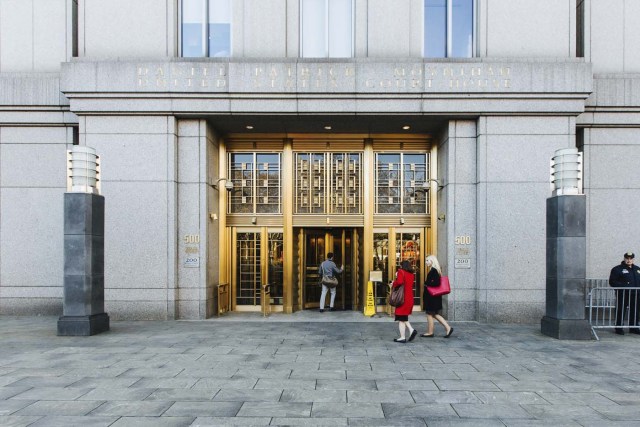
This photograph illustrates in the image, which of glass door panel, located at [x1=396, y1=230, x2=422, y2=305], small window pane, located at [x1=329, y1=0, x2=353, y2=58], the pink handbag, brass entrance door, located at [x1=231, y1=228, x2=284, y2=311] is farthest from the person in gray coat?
small window pane, located at [x1=329, y1=0, x2=353, y2=58]

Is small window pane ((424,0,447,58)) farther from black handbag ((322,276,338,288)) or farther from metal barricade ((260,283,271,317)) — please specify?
metal barricade ((260,283,271,317))

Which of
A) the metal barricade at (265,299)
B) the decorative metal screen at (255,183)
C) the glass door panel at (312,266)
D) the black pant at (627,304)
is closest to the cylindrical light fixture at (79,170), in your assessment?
the decorative metal screen at (255,183)

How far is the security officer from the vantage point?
31.2ft

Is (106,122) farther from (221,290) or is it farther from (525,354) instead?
(525,354)

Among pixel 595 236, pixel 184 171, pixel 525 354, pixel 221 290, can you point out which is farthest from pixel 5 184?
pixel 595 236

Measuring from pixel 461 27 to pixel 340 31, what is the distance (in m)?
3.37

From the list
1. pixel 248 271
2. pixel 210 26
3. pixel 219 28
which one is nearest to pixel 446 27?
pixel 219 28

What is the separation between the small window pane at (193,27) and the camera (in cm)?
1162

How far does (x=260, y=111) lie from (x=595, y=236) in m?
10.0

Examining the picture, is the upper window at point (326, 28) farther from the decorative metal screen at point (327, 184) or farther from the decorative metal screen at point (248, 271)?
the decorative metal screen at point (248, 271)

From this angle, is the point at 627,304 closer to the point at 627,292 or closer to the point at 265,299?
the point at 627,292

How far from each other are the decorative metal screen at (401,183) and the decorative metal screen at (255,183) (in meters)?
3.19

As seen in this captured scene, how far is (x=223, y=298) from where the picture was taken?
12.4 metres

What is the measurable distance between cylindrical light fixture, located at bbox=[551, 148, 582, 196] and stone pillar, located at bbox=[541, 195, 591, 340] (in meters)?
0.22
